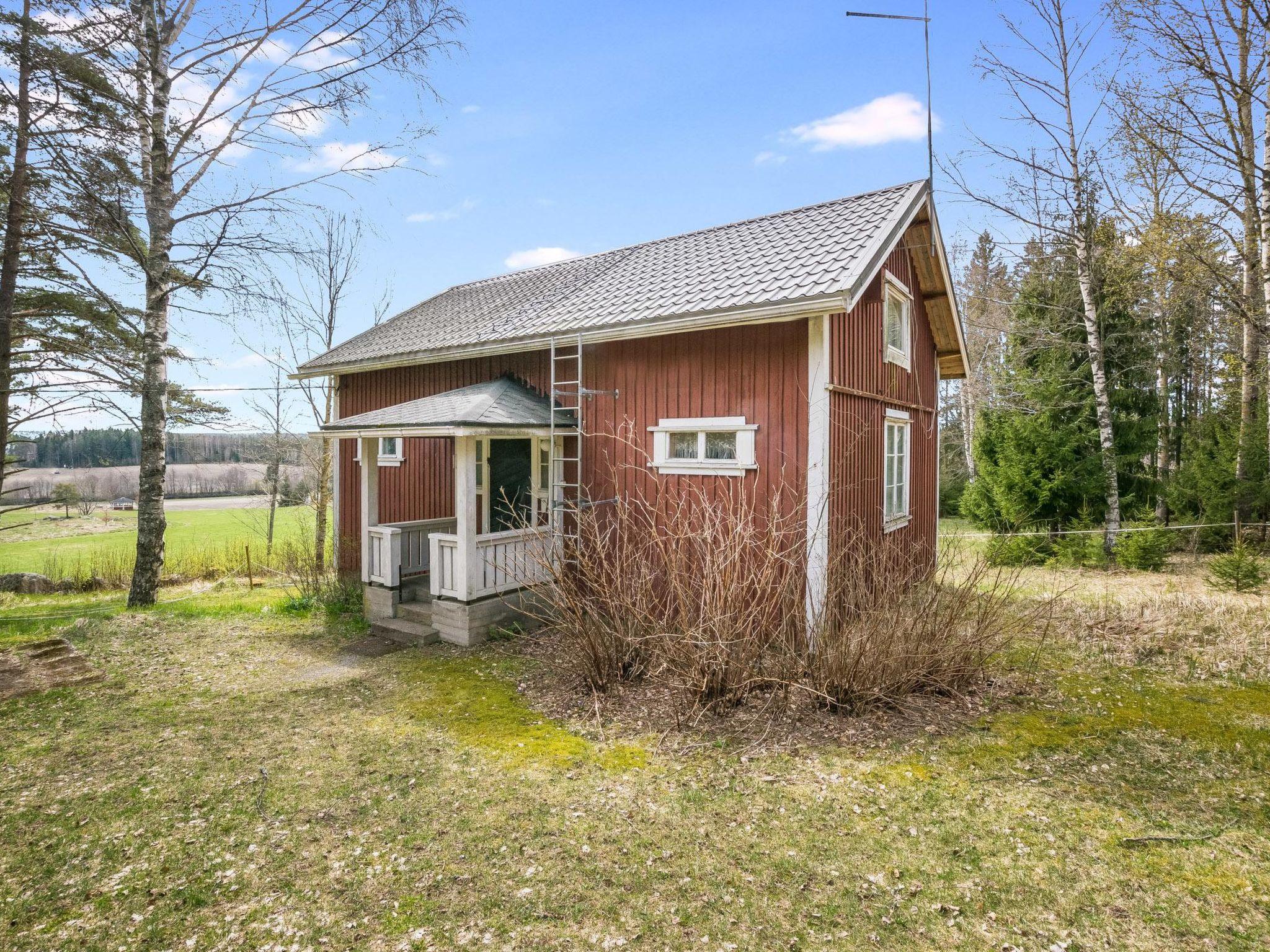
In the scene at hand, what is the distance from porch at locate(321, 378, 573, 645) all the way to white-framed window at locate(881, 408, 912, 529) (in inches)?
175

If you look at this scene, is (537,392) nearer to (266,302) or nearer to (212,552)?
(266,302)

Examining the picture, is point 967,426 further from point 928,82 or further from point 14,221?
point 14,221

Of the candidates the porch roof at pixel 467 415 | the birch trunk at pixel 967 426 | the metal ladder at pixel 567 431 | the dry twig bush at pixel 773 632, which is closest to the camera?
the dry twig bush at pixel 773 632

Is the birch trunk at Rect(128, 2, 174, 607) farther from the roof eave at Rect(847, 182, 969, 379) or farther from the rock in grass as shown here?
the roof eave at Rect(847, 182, 969, 379)

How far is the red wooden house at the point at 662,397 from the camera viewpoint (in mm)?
6594

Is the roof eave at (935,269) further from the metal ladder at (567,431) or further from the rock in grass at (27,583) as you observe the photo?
the rock in grass at (27,583)

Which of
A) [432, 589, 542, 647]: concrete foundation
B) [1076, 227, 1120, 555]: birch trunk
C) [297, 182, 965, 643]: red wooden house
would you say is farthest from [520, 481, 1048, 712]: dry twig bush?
[1076, 227, 1120, 555]: birch trunk

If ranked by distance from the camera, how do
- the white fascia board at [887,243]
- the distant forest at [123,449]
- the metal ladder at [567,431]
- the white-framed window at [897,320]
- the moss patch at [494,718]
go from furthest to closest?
the distant forest at [123,449] → the white-framed window at [897,320] → the metal ladder at [567,431] → the white fascia board at [887,243] → the moss patch at [494,718]

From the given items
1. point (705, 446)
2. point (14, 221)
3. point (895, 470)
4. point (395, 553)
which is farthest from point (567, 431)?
point (14, 221)

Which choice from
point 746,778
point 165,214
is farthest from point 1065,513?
point 165,214

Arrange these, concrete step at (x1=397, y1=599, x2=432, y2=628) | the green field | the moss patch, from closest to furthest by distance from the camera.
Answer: the moss patch < concrete step at (x1=397, y1=599, x2=432, y2=628) < the green field

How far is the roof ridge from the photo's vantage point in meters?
8.67

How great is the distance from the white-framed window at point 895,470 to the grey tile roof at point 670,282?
105 inches

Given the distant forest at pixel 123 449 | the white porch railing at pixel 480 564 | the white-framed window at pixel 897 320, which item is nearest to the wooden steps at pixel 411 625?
the white porch railing at pixel 480 564
